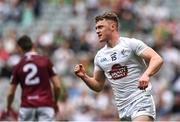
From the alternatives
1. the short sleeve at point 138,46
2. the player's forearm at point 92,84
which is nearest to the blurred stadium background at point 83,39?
the player's forearm at point 92,84

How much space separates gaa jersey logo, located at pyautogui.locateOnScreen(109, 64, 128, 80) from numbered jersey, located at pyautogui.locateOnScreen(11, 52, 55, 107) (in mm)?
2898

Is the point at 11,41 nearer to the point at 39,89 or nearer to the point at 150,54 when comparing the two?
the point at 39,89

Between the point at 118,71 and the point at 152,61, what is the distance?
2.09ft

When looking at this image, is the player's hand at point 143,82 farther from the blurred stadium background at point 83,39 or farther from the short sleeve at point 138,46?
the blurred stadium background at point 83,39

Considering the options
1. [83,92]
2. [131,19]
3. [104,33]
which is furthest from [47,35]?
[104,33]

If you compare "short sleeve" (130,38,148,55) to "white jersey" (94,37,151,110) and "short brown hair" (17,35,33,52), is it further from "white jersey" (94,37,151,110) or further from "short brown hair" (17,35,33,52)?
"short brown hair" (17,35,33,52)

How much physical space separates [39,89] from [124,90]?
3.14 metres

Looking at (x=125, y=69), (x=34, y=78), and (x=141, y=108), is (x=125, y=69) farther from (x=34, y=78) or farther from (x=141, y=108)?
(x=34, y=78)

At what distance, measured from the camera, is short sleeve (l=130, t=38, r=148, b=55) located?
984 cm

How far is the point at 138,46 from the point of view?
32.5 ft

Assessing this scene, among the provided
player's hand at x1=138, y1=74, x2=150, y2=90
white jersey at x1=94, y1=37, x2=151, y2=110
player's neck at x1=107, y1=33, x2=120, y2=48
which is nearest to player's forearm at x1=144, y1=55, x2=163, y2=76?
player's hand at x1=138, y1=74, x2=150, y2=90

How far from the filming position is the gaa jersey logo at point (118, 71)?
10.0 meters

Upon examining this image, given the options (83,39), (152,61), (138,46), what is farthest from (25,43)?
(83,39)

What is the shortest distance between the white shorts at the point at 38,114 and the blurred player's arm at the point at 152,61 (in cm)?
358
